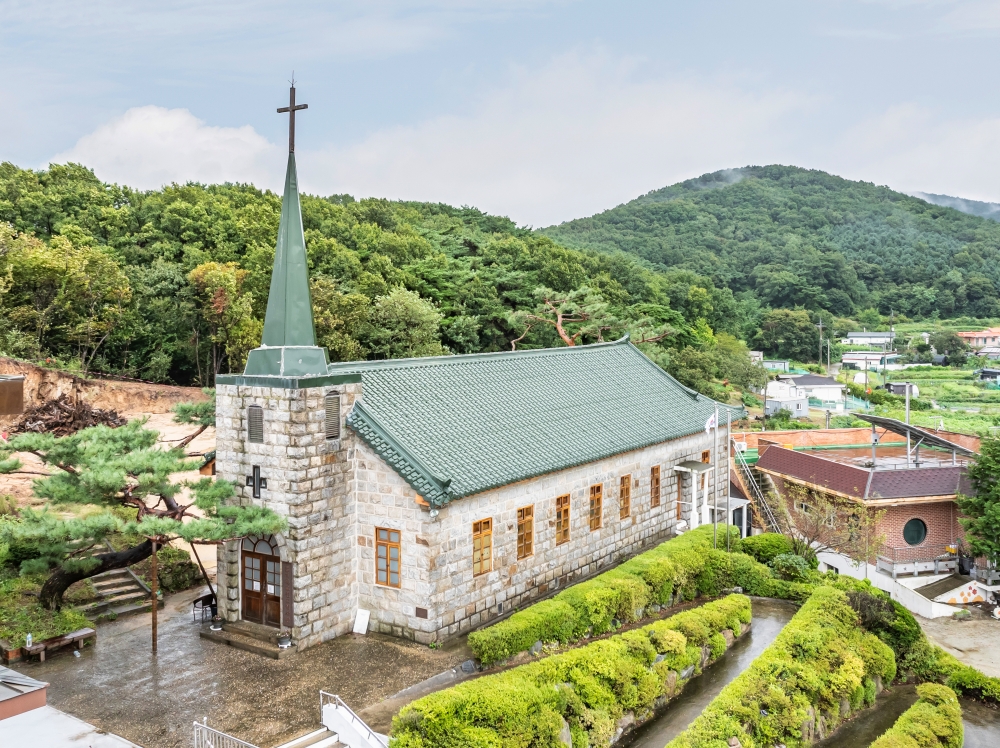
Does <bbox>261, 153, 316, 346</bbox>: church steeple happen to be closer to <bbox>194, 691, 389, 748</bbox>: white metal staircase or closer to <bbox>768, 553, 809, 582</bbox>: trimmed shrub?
<bbox>194, 691, 389, 748</bbox>: white metal staircase

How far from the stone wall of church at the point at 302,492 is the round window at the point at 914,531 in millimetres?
19248

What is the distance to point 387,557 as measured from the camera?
54.0 feet

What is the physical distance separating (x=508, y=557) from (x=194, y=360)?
31.9m

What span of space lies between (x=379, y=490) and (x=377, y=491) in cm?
6

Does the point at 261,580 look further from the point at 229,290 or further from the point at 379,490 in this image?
the point at 229,290

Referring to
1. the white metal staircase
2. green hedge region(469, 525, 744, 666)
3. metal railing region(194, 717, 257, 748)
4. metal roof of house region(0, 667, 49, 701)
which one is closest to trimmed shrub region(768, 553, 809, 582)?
green hedge region(469, 525, 744, 666)

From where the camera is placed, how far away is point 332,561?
16328mm

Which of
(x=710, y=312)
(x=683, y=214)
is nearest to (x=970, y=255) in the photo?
(x=683, y=214)

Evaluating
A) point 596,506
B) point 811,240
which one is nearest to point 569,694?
Answer: point 596,506

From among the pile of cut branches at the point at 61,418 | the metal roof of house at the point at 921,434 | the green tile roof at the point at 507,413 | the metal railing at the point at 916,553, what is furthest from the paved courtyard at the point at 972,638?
the pile of cut branches at the point at 61,418

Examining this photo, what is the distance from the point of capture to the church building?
15820mm

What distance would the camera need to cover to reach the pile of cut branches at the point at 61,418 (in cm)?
2978

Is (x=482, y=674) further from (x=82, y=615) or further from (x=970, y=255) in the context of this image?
(x=970, y=255)

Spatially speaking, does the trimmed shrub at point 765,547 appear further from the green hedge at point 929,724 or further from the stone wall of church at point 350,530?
the stone wall of church at point 350,530
